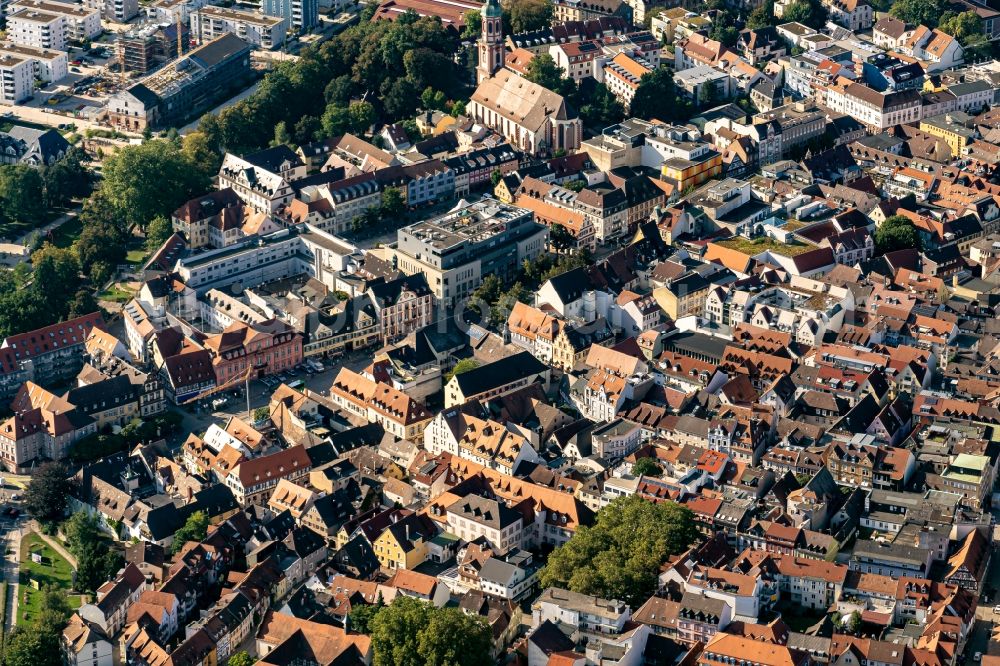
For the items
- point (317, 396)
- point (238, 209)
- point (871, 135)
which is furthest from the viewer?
point (871, 135)

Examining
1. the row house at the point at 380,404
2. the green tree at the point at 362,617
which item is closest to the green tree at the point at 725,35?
the row house at the point at 380,404

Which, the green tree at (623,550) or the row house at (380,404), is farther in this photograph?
the row house at (380,404)

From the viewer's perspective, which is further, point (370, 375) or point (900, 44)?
point (900, 44)

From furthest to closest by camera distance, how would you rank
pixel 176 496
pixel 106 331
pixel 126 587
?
pixel 106 331
pixel 176 496
pixel 126 587

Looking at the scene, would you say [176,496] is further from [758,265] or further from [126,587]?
[758,265]

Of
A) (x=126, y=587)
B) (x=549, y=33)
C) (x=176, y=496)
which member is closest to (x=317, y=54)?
(x=549, y=33)

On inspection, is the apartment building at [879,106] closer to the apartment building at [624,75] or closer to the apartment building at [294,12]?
the apartment building at [624,75]

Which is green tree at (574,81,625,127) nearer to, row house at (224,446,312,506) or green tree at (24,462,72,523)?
row house at (224,446,312,506)

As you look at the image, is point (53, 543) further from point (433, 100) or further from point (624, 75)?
point (624, 75)
